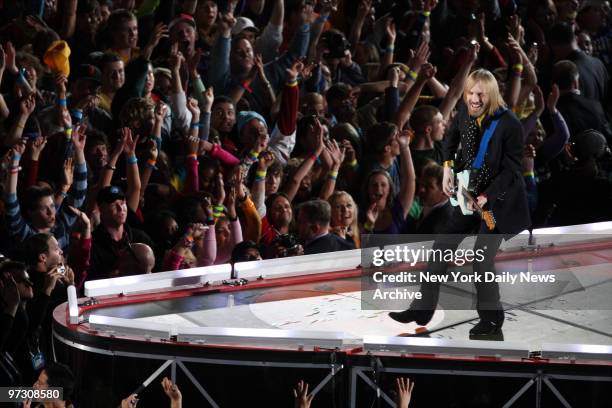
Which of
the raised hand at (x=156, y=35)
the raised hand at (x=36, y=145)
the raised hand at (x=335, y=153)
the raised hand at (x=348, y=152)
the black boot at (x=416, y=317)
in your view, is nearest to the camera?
the black boot at (x=416, y=317)

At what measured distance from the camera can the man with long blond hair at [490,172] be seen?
207 inches

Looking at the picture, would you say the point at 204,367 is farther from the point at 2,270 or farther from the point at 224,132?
the point at 224,132

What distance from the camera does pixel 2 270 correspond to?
5648 mm

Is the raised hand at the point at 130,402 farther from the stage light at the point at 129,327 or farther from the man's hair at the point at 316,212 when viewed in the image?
the man's hair at the point at 316,212

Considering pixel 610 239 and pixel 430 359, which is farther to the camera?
pixel 610 239

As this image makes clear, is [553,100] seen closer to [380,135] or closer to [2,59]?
[380,135]

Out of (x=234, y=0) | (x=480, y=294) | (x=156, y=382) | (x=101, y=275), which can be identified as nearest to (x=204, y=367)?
(x=156, y=382)

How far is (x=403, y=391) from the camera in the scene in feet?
15.7

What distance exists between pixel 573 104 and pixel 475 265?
4.40 m

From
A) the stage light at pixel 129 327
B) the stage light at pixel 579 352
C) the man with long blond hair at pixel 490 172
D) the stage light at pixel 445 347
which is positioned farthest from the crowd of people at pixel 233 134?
the stage light at pixel 579 352

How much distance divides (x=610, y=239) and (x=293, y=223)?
1.92 metres

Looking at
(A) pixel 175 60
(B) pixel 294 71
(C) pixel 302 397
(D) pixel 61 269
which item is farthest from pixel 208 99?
(C) pixel 302 397

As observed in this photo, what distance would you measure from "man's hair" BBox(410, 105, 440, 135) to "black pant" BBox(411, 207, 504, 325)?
273 centimetres

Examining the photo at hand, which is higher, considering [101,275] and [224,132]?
[224,132]
